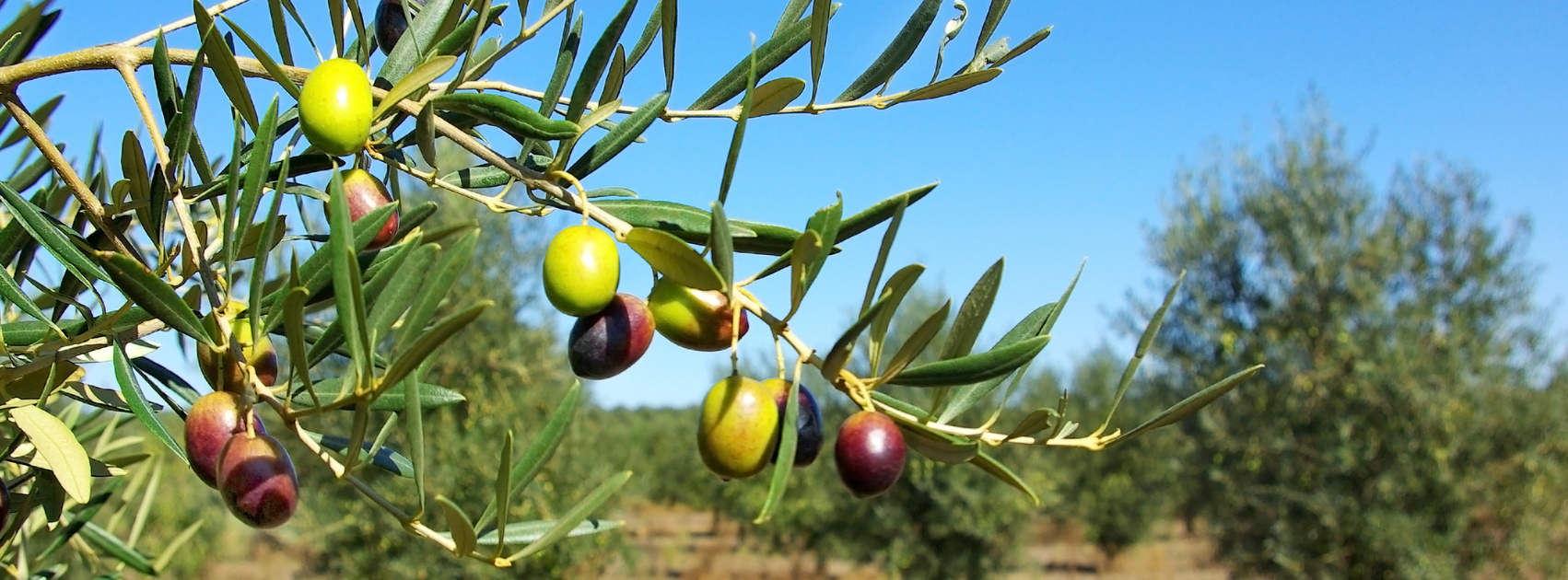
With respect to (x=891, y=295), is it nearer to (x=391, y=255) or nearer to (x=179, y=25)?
(x=391, y=255)

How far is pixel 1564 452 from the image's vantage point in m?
8.26

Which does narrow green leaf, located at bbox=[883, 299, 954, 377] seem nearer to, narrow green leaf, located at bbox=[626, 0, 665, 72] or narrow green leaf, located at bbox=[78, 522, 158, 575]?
narrow green leaf, located at bbox=[626, 0, 665, 72]

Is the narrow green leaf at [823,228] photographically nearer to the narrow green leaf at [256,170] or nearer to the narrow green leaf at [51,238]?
the narrow green leaf at [256,170]

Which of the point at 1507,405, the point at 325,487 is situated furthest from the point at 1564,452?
the point at 325,487

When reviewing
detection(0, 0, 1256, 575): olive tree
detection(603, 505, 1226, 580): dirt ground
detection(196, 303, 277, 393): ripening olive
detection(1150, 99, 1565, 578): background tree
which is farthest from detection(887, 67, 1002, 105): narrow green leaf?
detection(603, 505, 1226, 580): dirt ground

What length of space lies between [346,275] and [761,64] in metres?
0.47

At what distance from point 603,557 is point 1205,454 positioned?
6.04 metres

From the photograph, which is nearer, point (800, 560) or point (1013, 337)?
point (1013, 337)

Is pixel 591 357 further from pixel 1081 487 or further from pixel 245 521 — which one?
pixel 1081 487

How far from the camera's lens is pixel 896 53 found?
0.96 meters

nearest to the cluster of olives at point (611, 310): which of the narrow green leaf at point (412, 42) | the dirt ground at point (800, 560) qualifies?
the narrow green leaf at point (412, 42)

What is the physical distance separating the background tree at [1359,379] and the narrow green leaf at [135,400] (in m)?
8.81

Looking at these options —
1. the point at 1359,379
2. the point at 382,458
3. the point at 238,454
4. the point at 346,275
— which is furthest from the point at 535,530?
the point at 1359,379

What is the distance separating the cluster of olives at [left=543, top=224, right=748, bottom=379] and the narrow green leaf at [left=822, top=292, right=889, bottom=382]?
0.22 ft
